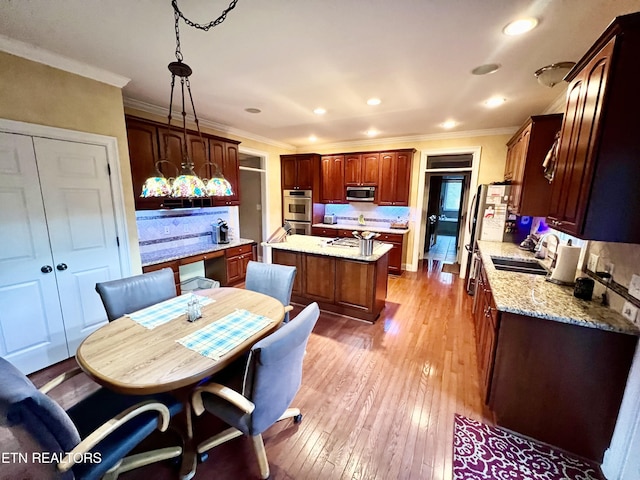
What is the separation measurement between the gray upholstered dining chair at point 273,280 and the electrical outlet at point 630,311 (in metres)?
2.13

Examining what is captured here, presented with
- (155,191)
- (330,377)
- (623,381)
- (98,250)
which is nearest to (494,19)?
(623,381)

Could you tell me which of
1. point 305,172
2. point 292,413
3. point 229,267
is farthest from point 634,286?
point 305,172

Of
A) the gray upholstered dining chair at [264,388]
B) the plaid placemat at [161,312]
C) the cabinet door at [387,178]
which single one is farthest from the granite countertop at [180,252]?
the cabinet door at [387,178]

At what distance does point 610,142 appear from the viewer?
48.2 inches

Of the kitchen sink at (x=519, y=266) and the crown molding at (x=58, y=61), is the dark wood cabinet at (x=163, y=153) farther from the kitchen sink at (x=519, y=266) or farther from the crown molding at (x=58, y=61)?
the kitchen sink at (x=519, y=266)

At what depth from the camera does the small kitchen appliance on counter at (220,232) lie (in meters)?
4.08

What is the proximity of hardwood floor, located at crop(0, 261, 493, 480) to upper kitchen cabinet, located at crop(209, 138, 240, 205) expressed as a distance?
2.44 metres

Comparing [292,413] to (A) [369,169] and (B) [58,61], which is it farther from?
(A) [369,169]

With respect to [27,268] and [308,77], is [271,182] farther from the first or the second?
[27,268]

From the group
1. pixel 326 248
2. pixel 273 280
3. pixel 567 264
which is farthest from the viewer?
pixel 326 248

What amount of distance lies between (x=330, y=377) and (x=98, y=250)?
255cm

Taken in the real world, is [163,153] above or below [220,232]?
above

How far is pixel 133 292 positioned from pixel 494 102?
4.21 m

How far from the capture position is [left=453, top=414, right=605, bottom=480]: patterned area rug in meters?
1.46
